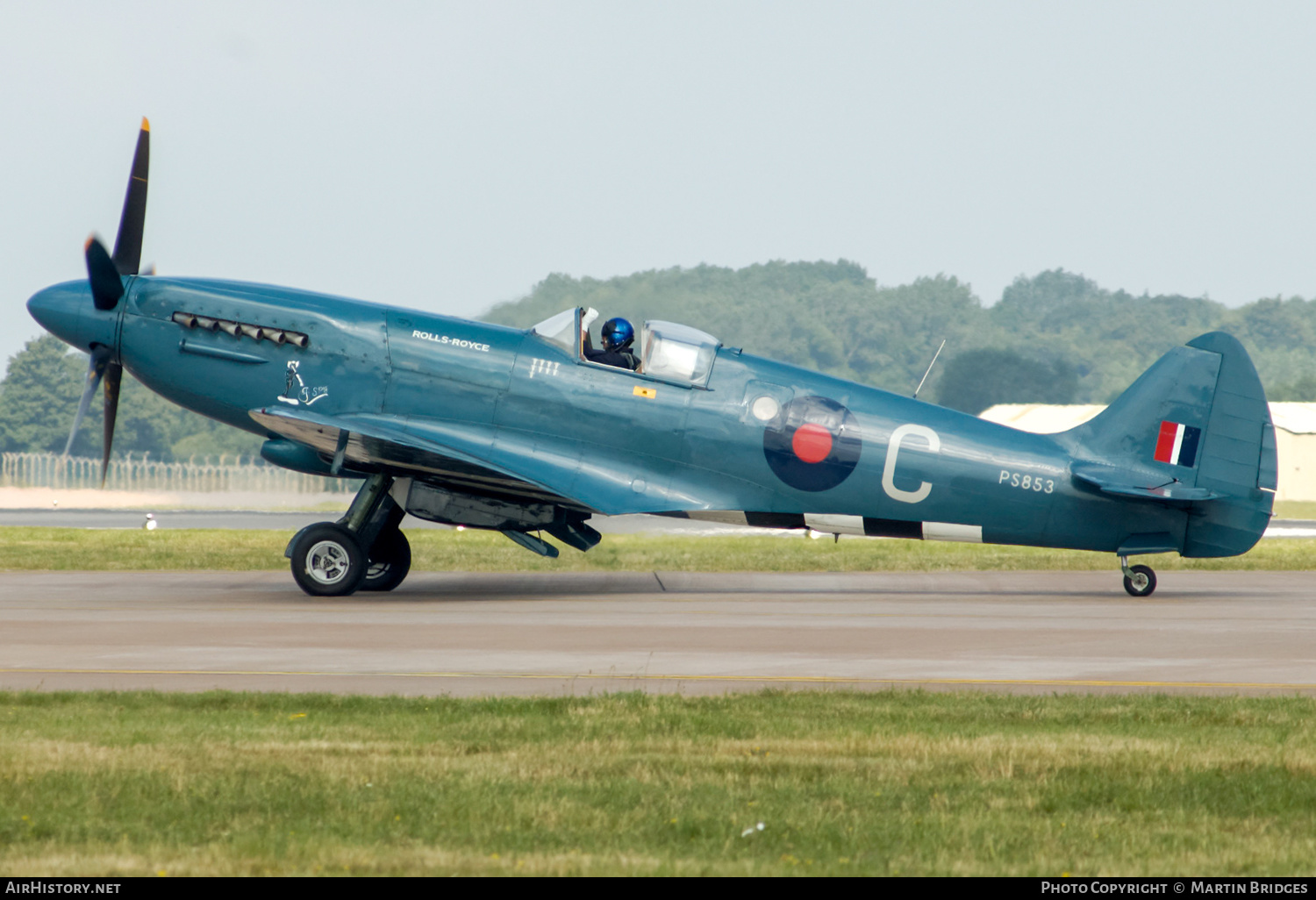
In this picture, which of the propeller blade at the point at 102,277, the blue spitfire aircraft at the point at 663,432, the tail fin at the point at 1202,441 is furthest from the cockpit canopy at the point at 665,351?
the propeller blade at the point at 102,277

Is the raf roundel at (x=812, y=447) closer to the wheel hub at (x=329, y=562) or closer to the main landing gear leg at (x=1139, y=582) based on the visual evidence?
the main landing gear leg at (x=1139, y=582)

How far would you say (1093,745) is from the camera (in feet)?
23.3

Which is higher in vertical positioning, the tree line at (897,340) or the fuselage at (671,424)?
the tree line at (897,340)

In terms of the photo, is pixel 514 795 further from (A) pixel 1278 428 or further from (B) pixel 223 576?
(A) pixel 1278 428

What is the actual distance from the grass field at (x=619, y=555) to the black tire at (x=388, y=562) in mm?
3504

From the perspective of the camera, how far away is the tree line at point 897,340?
283 ft

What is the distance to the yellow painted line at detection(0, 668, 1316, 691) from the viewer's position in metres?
9.57

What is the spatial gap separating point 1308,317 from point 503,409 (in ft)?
475

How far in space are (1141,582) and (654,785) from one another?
38.9ft

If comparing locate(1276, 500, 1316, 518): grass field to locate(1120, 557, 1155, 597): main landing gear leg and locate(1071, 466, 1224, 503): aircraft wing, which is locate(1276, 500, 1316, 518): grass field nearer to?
locate(1120, 557, 1155, 597): main landing gear leg

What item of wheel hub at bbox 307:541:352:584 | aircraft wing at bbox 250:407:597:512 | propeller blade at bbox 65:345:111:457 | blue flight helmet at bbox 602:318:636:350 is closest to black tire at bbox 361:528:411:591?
wheel hub at bbox 307:541:352:584

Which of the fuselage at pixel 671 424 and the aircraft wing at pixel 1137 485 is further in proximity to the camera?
the fuselage at pixel 671 424

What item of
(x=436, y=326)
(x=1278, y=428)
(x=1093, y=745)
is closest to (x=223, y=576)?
(x=436, y=326)

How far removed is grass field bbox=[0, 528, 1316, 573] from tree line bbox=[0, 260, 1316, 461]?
3024cm
